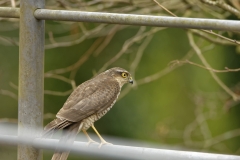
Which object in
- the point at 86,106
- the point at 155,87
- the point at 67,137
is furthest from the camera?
the point at 155,87

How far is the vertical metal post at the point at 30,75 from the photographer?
1759mm

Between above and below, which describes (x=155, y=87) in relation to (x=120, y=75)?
above

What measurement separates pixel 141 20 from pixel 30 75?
0.41 meters

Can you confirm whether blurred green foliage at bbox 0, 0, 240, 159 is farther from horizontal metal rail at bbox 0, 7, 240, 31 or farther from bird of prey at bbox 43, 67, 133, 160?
horizontal metal rail at bbox 0, 7, 240, 31

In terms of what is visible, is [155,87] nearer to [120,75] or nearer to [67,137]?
[120,75]

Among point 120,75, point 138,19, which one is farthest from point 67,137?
point 120,75

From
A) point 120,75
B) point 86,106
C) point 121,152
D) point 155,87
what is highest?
point 155,87

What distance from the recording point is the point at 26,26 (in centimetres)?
179

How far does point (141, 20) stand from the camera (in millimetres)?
1631

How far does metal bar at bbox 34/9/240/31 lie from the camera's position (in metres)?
1.47

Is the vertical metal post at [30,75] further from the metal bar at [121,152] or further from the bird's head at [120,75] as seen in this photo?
the bird's head at [120,75]

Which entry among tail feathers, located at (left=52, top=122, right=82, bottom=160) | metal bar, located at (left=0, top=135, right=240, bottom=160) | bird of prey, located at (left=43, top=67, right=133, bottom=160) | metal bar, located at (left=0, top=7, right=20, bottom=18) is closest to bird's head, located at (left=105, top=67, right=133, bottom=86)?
bird of prey, located at (left=43, top=67, right=133, bottom=160)

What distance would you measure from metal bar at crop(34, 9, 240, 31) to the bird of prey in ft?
2.19

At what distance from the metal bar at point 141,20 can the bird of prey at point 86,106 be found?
666mm
